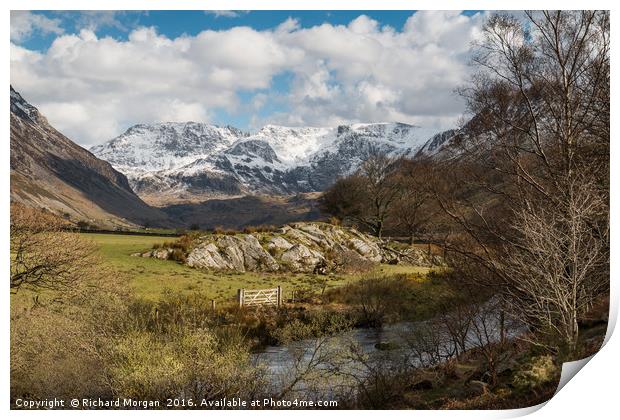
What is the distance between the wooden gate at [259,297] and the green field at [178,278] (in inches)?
29.5

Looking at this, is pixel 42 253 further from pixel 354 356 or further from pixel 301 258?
pixel 301 258

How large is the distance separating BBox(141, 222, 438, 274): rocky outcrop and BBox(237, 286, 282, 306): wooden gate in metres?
4.68

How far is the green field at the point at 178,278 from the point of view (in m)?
Result: 23.5

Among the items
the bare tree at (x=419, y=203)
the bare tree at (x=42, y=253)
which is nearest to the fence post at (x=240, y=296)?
the bare tree at (x=42, y=253)

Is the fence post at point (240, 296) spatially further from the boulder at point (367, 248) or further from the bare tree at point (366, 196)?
the bare tree at point (366, 196)

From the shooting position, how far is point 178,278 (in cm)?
2592

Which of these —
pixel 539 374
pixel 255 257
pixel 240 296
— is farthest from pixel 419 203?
pixel 255 257

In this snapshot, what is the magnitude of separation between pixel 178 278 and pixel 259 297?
3940mm

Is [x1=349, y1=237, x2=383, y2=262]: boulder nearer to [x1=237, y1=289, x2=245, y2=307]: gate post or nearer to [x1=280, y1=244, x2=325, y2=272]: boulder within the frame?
[x1=280, y1=244, x2=325, y2=272]: boulder

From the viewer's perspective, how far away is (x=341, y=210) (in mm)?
55781

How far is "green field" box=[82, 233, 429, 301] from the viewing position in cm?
2353
